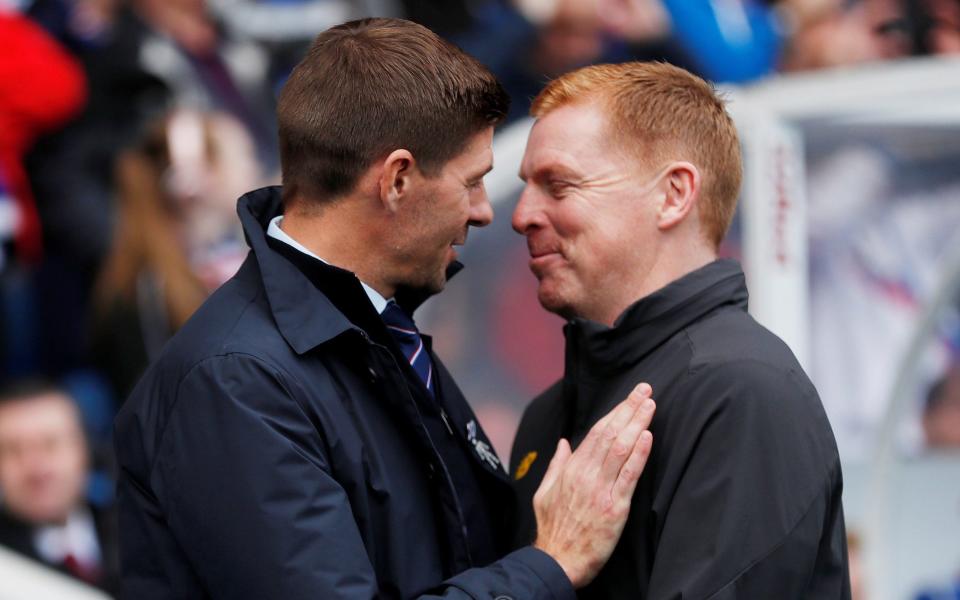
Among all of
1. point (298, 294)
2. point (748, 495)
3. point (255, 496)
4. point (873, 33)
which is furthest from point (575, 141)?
point (873, 33)

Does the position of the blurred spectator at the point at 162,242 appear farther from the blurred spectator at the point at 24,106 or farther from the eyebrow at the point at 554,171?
the eyebrow at the point at 554,171

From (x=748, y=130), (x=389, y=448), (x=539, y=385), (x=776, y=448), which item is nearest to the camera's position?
(x=776, y=448)

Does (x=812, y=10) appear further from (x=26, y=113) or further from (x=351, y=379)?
(x=351, y=379)

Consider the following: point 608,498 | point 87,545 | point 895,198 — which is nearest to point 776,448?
point 608,498

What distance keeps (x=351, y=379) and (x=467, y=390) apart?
2588 mm

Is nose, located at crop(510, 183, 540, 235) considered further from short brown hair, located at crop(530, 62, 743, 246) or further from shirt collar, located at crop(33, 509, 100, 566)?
shirt collar, located at crop(33, 509, 100, 566)

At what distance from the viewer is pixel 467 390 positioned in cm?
449

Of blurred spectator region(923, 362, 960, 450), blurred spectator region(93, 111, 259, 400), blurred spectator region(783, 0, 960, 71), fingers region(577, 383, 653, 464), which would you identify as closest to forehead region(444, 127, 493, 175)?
fingers region(577, 383, 653, 464)

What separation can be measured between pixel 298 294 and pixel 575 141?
20.8 inches

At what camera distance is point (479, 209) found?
2076 millimetres

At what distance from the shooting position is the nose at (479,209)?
2064 mm

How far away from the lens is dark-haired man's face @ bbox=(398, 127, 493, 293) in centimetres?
199

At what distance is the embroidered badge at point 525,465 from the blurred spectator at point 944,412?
3273 millimetres

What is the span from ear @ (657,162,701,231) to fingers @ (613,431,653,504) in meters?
0.39
